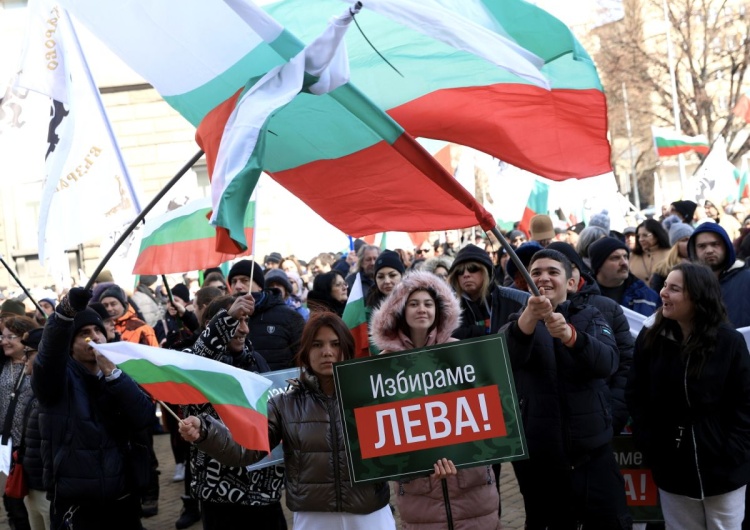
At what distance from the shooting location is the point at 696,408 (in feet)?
17.6

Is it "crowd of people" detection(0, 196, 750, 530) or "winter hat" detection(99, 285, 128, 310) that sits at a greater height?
"winter hat" detection(99, 285, 128, 310)

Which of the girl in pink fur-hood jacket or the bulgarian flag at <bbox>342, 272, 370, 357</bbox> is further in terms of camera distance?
the bulgarian flag at <bbox>342, 272, 370, 357</bbox>

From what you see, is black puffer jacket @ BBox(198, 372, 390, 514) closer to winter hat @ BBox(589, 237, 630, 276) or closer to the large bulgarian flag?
the large bulgarian flag

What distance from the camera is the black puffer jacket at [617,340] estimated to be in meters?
6.05

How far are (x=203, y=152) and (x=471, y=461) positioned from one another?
5.76ft

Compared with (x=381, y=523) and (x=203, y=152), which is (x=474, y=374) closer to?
Result: (x=381, y=523)

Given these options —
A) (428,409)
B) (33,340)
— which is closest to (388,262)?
(33,340)

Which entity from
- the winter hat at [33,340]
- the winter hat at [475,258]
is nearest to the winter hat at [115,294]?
the winter hat at [33,340]

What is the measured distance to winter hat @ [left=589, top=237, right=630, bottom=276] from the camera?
7.74m

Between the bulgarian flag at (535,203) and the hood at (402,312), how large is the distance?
10.1 metres

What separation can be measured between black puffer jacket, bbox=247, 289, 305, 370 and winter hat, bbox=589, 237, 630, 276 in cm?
227

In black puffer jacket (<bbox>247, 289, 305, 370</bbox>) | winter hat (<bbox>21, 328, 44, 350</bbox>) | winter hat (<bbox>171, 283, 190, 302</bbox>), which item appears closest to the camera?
winter hat (<bbox>21, 328, 44, 350</bbox>)

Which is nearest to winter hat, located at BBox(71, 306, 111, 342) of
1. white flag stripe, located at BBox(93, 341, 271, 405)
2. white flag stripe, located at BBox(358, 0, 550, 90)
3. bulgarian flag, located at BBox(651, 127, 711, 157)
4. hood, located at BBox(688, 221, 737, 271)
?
white flag stripe, located at BBox(93, 341, 271, 405)

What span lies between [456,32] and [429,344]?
1703 mm
